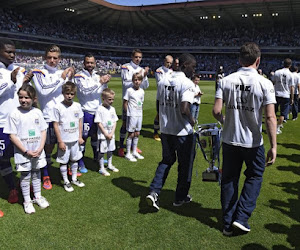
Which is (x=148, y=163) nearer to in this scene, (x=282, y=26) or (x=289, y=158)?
(x=289, y=158)

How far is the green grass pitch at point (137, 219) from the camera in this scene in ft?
10.4

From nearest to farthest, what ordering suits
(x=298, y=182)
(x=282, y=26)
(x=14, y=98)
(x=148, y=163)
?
(x=14, y=98) → (x=298, y=182) → (x=148, y=163) → (x=282, y=26)

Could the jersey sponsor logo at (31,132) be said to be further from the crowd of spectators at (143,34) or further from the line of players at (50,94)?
the crowd of spectators at (143,34)

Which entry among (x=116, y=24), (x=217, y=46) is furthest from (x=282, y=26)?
(x=116, y=24)

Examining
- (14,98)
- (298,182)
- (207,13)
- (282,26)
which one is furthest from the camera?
(282,26)

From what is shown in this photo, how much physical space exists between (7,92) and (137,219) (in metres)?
2.62

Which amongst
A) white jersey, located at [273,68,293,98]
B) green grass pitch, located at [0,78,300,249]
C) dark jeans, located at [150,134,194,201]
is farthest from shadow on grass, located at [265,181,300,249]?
white jersey, located at [273,68,293,98]

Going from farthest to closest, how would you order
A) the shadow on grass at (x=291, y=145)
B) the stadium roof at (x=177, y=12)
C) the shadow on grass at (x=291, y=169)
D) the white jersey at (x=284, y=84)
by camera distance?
the stadium roof at (x=177, y=12) < the white jersey at (x=284, y=84) < the shadow on grass at (x=291, y=145) < the shadow on grass at (x=291, y=169)

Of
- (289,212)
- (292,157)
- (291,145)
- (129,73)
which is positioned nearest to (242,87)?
(289,212)

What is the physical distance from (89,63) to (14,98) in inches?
64.3

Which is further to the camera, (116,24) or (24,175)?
(116,24)

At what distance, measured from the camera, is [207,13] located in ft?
154

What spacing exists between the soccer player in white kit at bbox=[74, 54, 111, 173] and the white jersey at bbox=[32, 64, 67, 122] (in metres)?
0.52

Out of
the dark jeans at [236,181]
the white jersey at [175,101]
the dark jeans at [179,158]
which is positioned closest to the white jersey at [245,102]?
the dark jeans at [236,181]
